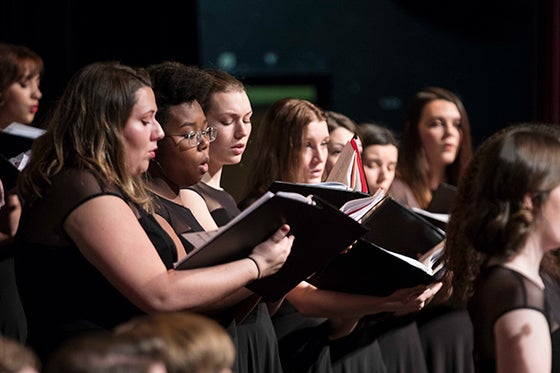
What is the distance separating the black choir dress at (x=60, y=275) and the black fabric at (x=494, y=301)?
736mm

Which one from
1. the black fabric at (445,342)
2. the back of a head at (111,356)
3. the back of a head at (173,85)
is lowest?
the black fabric at (445,342)

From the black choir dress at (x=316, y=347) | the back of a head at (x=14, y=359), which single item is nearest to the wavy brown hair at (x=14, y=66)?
the black choir dress at (x=316, y=347)

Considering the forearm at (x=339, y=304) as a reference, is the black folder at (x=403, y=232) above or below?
above

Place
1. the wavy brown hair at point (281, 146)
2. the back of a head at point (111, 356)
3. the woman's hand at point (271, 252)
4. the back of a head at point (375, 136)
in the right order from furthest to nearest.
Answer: the back of a head at point (375, 136), the wavy brown hair at point (281, 146), the woman's hand at point (271, 252), the back of a head at point (111, 356)

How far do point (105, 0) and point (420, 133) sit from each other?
5.44 ft

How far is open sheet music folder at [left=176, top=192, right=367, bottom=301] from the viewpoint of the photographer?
2363 mm

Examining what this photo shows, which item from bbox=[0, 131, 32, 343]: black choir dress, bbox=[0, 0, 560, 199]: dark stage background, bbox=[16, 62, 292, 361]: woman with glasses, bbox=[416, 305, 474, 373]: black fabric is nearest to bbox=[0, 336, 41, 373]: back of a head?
bbox=[16, 62, 292, 361]: woman with glasses

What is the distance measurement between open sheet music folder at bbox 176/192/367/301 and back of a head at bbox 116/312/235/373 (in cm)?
68

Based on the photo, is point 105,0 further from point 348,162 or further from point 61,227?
point 61,227

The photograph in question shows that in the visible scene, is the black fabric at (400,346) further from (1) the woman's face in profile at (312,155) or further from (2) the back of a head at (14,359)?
(2) the back of a head at (14,359)

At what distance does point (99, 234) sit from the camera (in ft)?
7.69

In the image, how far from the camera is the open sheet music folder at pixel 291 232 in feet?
7.75

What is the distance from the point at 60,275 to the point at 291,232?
0.51 meters

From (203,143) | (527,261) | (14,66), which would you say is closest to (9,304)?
(14,66)
